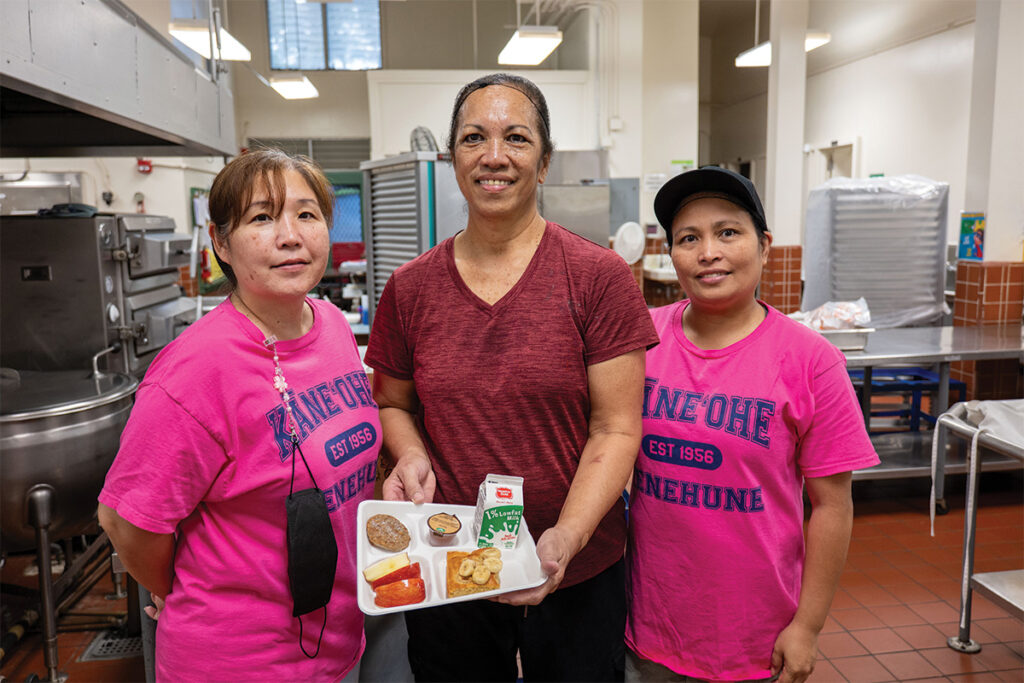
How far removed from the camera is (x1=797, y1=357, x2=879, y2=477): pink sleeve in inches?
52.0

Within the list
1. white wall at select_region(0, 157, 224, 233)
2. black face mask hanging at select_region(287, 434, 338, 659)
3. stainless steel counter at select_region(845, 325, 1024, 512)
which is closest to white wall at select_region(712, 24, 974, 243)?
stainless steel counter at select_region(845, 325, 1024, 512)

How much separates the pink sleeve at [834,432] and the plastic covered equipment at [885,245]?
13.5 feet

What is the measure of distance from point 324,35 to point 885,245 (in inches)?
366

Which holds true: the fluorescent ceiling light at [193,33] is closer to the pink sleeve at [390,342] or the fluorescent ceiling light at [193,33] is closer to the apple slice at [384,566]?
the pink sleeve at [390,342]

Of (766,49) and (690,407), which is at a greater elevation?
(766,49)

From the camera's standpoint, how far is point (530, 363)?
1.33 meters

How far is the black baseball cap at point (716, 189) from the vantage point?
1.40 meters

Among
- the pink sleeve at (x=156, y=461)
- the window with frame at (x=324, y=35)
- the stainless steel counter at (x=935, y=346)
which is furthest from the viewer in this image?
the window with frame at (x=324, y=35)

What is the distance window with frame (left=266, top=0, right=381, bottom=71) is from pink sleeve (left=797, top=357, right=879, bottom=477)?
441 inches

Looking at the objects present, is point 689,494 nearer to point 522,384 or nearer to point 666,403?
point 666,403

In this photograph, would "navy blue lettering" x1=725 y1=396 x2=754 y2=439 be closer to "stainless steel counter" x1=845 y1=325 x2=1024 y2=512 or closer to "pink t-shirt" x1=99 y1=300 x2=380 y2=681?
"pink t-shirt" x1=99 y1=300 x2=380 y2=681

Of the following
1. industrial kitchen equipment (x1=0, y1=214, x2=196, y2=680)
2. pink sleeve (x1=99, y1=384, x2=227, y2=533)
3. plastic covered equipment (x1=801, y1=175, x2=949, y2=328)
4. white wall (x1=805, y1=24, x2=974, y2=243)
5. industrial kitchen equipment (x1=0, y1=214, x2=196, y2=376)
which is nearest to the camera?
pink sleeve (x1=99, y1=384, x2=227, y2=533)

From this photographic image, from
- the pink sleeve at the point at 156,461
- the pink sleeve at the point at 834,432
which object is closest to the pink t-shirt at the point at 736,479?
the pink sleeve at the point at 834,432

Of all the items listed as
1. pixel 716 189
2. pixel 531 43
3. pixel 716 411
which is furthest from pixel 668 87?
pixel 716 411
